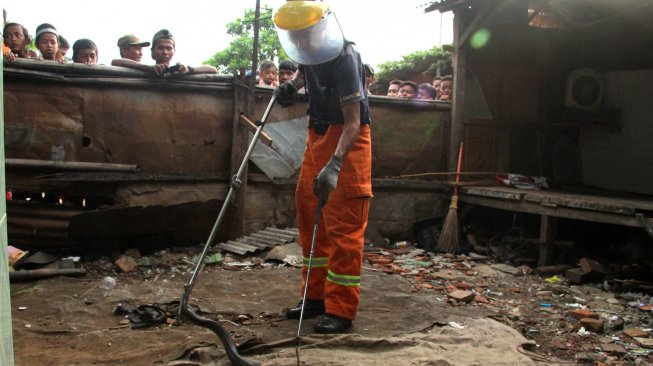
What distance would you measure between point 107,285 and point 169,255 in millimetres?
1137

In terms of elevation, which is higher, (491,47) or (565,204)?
(491,47)

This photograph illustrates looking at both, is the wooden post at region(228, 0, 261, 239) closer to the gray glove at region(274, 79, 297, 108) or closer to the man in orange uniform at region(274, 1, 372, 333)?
the gray glove at region(274, 79, 297, 108)

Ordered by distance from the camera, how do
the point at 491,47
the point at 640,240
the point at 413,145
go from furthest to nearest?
the point at 491,47
the point at 413,145
the point at 640,240

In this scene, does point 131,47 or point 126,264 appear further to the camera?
point 131,47

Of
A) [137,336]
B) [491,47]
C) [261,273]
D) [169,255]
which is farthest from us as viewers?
[491,47]

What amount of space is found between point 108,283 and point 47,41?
9.20ft

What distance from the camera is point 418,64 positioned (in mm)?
13969

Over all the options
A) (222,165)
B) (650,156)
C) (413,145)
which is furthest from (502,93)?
(222,165)

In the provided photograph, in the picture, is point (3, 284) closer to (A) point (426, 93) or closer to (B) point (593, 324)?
(B) point (593, 324)

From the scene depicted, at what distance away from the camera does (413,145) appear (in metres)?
7.05

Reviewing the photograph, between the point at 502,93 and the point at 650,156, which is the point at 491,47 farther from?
the point at 650,156

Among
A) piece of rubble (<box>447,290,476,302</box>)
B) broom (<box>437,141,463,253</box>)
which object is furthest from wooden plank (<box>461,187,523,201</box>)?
piece of rubble (<box>447,290,476,302</box>)

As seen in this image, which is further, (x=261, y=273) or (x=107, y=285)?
(x=261, y=273)

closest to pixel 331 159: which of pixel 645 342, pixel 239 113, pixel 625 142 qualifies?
pixel 645 342
